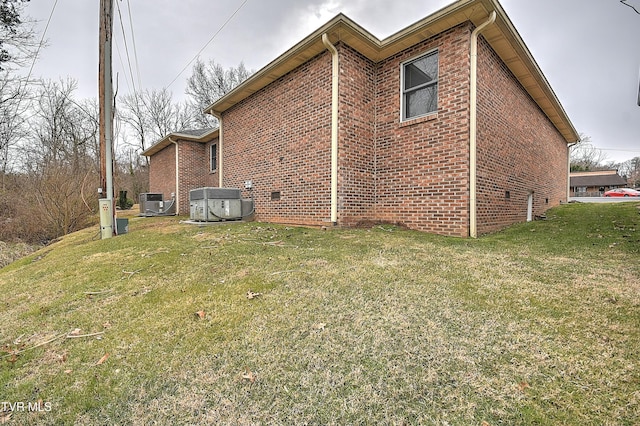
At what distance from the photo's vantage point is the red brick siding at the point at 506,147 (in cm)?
604

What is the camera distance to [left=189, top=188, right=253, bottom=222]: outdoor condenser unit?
8180mm

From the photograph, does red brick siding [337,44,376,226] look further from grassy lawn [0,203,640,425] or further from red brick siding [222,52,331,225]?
grassy lawn [0,203,640,425]

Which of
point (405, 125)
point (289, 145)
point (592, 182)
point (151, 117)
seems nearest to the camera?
point (405, 125)

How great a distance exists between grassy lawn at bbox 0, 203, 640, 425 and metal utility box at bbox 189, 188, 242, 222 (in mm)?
4232

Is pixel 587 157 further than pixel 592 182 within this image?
Yes

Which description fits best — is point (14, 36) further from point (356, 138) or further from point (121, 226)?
point (356, 138)

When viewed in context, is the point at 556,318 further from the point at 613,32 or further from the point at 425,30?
the point at 613,32

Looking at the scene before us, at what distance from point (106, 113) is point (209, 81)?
70.0ft

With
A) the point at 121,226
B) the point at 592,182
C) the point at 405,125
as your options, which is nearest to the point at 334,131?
the point at 405,125

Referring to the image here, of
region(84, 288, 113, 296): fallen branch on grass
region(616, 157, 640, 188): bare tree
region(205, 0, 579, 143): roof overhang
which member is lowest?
region(84, 288, 113, 296): fallen branch on grass

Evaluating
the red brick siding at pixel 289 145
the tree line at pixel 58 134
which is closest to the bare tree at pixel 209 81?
the tree line at pixel 58 134

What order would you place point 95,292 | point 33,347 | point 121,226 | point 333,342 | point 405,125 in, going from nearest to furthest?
1. point 333,342
2. point 33,347
3. point 95,292
4. point 405,125
5. point 121,226

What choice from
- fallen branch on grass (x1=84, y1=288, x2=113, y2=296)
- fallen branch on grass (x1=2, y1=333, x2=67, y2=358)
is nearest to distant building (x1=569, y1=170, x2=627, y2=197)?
fallen branch on grass (x1=84, y1=288, x2=113, y2=296)

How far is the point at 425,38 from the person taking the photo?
601 cm
